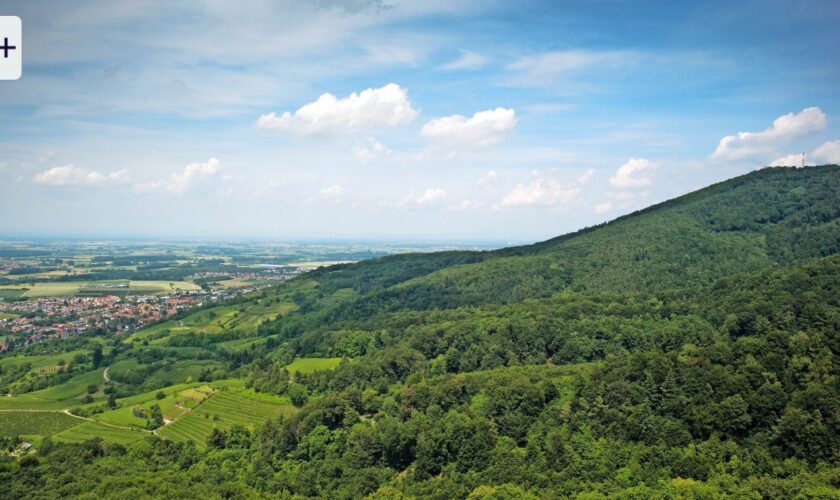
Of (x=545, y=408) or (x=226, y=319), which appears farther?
(x=226, y=319)

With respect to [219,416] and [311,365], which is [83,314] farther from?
[219,416]

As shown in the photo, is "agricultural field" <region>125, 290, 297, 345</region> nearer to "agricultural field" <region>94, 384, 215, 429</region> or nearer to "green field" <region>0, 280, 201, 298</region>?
"agricultural field" <region>94, 384, 215, 429</region>

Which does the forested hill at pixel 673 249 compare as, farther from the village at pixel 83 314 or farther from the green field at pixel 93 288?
the green field at pixel 93 288

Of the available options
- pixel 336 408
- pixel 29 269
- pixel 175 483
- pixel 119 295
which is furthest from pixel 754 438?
pixel 29 269

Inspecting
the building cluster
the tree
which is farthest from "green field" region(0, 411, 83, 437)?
the building cluster

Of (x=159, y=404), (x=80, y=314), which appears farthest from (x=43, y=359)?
(x=159, y=404)
